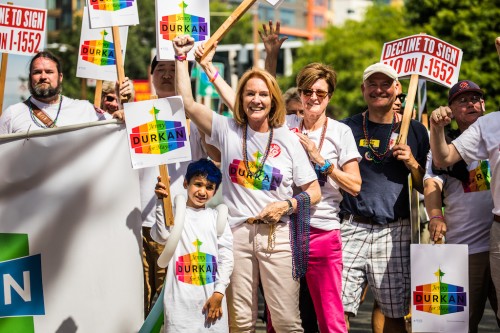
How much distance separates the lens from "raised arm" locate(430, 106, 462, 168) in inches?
268

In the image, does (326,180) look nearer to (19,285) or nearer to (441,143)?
(441,143)

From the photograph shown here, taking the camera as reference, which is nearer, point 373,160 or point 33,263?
point 33,263

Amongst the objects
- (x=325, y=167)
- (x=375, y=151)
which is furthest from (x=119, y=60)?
(x=375, y=151)

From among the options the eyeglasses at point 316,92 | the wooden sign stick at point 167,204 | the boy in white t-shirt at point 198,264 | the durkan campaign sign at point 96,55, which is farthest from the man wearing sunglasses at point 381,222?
the durkan campaign sign at point 96,55

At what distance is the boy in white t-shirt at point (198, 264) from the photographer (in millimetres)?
6309

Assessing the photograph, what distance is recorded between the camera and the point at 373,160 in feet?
24.8

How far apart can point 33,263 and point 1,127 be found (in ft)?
6.28

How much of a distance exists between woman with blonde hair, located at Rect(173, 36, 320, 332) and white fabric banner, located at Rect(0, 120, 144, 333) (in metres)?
0.62

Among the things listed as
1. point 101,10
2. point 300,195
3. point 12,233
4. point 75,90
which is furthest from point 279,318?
point 75,90

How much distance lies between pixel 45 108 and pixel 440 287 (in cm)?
293

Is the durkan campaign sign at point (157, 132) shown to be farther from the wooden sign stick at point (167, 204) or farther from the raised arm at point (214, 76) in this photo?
the raised arm at point (214, 76)

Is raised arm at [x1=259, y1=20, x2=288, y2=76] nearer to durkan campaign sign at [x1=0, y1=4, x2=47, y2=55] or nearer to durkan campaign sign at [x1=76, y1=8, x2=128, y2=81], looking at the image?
durkan campaign sign at [x1=76, y1=8, x2=128, y2=81]

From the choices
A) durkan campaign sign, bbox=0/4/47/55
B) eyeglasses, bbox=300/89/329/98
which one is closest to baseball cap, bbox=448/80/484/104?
eyeglasses, bbox=300/89/329/98

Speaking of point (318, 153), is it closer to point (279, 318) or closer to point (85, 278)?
point (279, 318)
